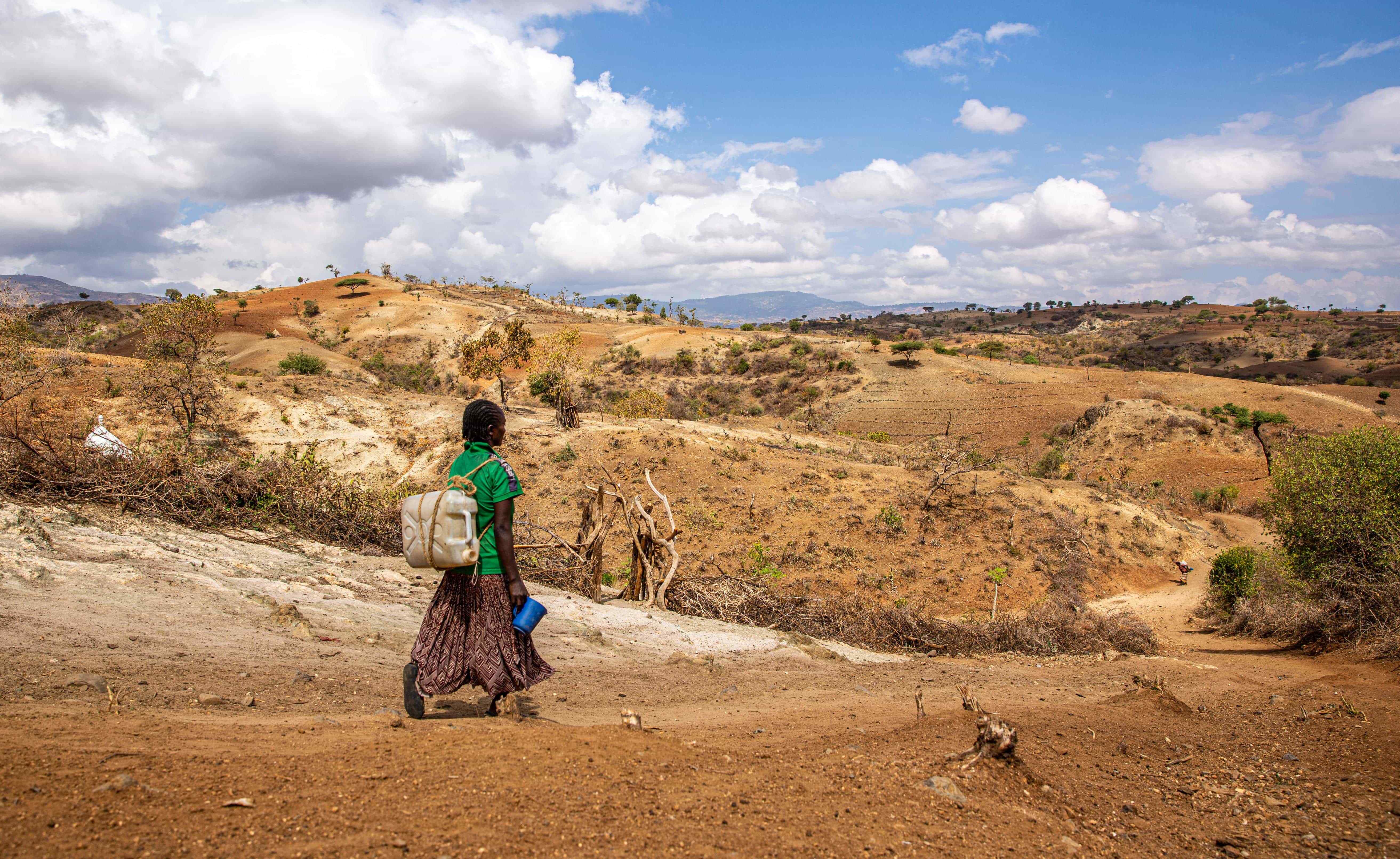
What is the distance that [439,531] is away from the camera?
3.45 meters

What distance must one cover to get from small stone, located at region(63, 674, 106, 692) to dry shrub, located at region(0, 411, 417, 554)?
143 inches

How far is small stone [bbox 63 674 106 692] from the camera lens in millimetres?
3434

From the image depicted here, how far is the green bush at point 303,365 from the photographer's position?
87.0ft

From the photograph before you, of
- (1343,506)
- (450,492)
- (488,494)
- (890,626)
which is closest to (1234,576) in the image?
(1343,506)

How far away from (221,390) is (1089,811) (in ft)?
70.7

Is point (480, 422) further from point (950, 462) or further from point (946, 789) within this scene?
point (950, 462)

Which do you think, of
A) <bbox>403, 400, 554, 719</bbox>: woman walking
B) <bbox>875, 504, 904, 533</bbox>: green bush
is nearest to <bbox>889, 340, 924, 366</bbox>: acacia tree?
<bbox>875, 504, 904, 533</bbox>: green bush

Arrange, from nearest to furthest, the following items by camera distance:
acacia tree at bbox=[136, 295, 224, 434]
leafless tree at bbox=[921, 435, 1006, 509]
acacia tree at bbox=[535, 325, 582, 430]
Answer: leafless tree at bbox=[921, 435, 1006, 509], acacia tree at bbox=[136, 295, 224, 434], acacia tree at bbox=[535, 325, 582, 430]

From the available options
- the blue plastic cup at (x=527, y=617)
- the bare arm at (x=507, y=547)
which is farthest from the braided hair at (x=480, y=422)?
the blue plastic cup at (x=527, y=617)

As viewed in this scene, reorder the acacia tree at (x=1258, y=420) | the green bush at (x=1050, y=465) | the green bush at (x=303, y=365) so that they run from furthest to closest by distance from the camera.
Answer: the acacia tree at (x=1258, y=420)
the green bush at (x=303, y=365)
the green bush at (x=1050, y=465)

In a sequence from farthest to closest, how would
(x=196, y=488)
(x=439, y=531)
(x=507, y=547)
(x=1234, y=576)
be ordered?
(x=1234, y=576)
(x=196, y=488)
(x=507, y=547)
(x=439, y=531)

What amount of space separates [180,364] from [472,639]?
59.7 feet

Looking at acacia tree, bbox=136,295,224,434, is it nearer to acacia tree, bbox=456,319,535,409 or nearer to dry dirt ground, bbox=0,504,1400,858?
acacia tree, bbox=456,319,535,409

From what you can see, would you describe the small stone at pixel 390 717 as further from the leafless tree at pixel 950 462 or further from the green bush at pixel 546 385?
the green bush at pixel 546 385
